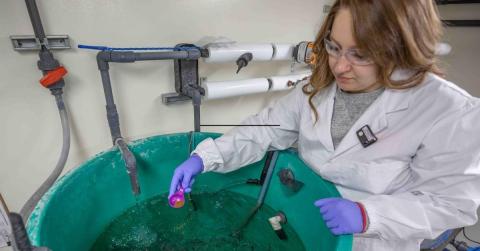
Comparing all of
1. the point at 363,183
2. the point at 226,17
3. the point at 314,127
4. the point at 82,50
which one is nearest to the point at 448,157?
the point at 363,183

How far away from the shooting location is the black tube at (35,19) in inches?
28.1

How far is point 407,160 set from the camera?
2.12 ft

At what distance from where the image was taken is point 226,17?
1079 mm

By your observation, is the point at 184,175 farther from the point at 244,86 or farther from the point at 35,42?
the point at 35,42

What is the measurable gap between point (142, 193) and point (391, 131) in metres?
0.81

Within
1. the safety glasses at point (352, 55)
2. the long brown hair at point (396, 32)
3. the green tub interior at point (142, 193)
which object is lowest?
the green tub interior at point (142, 193)

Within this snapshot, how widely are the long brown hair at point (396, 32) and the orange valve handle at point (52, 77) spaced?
2.60 feet

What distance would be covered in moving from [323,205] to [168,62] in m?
0.78

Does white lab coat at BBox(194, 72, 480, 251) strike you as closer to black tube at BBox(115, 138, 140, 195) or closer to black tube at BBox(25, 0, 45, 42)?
black tube at BBox(115, 138, 140, 195)

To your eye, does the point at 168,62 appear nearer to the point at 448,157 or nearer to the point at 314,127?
the point at 314,127

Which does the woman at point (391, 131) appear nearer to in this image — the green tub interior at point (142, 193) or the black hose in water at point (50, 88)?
the green tub interior at point (142, 193)

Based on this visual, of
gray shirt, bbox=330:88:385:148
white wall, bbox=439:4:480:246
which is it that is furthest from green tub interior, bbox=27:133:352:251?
white wall, bbox=439:4:480:246

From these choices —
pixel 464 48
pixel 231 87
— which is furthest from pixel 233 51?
pixel 464 48

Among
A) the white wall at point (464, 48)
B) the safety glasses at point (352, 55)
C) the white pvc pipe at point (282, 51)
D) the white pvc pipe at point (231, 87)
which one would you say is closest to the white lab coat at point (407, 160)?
the safety glasses at point (352, 55)
